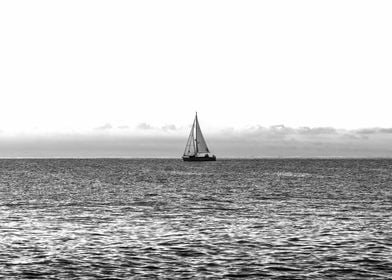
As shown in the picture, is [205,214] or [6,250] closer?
[6,250]

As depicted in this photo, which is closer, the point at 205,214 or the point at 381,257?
the point at 381,257

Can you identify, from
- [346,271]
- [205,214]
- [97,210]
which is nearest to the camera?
[346,271]


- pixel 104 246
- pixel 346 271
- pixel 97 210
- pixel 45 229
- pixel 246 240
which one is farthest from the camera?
pixel 97 210

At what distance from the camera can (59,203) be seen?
68.2m

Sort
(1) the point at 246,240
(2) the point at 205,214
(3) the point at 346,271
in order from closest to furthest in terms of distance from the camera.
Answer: (3) the point at 346,271, (1) the point at 246,240, (2) the point at 205,214

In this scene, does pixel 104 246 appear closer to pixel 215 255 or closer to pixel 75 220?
pixel 215 255

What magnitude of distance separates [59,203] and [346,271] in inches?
1780

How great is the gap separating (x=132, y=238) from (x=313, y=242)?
12.2 m

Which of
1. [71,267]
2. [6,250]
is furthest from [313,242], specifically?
[6,250]

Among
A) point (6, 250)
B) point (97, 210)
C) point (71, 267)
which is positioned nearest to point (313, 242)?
point (71, 267)

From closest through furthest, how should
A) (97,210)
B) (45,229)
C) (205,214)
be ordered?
(45,229)
(205,214)
(97,210)

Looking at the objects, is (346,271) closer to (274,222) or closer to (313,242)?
(313,242)

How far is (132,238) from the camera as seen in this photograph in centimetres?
3959

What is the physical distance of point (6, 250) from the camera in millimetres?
34938
